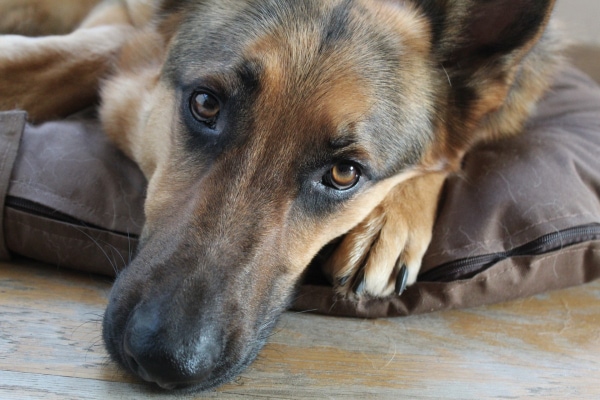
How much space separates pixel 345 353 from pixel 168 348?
60 cm

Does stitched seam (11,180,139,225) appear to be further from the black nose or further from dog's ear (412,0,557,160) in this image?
dog's ear (412,0,557,160)

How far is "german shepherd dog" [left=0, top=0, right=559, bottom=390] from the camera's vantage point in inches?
50.8

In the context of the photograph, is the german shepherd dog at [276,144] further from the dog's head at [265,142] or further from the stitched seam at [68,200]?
the stitched seam at [68,200]

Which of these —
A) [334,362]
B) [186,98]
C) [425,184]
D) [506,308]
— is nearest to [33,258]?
[186,98]

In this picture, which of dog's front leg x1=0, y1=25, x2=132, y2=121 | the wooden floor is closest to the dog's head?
the wooden floor

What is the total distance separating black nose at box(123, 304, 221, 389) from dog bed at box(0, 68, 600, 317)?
479mm

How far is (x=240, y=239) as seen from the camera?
1371 millimetres

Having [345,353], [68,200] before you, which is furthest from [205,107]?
[345,353]

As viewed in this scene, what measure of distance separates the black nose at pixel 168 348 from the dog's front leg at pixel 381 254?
1.80 ft

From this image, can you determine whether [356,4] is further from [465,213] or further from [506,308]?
[506,308]

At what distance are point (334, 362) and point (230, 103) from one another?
75 centimetres

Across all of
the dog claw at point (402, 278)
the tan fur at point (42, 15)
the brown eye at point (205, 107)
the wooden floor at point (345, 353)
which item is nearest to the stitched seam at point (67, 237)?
the wooden floor at point (345, 353)

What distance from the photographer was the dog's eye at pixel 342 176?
4.90ft

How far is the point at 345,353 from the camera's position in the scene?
5.26 ft
